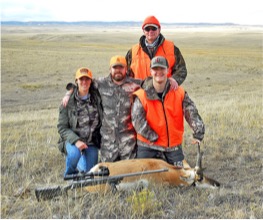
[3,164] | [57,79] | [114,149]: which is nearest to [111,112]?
[114,149]

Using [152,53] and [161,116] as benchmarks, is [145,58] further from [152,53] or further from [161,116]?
[161,116]

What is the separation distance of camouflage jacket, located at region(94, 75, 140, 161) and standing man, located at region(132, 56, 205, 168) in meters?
0.22

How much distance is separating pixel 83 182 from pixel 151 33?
286 cm

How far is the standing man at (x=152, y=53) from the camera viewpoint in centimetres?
654

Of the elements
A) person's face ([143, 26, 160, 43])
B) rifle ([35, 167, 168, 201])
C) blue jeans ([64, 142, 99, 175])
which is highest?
person's face ([143, 26, 160, 43])

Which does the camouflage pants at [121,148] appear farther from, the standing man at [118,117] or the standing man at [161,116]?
the standing man at [161,116]

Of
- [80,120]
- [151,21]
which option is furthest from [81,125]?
[151,21]

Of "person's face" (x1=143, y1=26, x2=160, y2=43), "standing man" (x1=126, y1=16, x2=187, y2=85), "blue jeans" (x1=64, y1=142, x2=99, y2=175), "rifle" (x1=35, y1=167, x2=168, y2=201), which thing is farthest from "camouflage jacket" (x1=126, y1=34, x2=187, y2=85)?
"rifle" (x1=35, y1=167, x2=168, y2=201)

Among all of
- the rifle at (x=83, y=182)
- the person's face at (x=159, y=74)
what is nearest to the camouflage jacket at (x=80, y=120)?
the person's face at (x=159, y=74)

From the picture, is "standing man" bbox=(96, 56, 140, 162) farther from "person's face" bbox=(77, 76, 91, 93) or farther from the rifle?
the rifle

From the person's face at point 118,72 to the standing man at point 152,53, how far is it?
24.5 inches

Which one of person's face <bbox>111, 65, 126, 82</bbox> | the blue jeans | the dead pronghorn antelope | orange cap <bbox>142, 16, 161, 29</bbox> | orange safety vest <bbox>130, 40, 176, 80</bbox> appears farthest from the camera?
orange safety vest <bbox>130, 40, 176, 80</bbox>

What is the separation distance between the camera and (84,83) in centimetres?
601

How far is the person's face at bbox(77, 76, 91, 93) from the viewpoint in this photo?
236 inches
